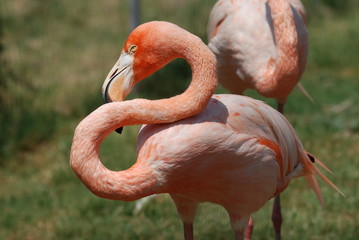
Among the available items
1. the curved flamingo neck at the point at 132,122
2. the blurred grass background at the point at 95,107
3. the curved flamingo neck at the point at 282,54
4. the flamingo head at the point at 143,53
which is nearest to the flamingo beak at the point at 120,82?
the flamingo head at the point at 143,53

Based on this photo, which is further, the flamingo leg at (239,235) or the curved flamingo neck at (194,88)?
the flamingo leg at (239,235)

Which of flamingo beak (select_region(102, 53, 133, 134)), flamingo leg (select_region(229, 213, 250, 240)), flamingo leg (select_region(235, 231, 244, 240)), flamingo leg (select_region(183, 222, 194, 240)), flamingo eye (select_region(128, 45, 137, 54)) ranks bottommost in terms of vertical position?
flamingo leg (select_region(183, 222, 194, 240))

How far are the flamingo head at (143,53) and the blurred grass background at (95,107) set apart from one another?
1.62 metres

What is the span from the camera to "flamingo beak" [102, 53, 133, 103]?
8.80ft

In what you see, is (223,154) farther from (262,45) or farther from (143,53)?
(262,45)

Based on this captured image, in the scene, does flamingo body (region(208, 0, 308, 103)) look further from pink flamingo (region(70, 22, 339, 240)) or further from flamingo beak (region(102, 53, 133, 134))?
flamingo beak (region(102, 53, 133, 134))

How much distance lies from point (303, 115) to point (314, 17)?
10.1ft

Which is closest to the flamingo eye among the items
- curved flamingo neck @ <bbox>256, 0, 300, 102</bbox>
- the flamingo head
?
the flamingo head

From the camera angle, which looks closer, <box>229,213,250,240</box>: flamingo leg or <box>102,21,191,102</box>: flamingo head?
<box>102,21,191,102</box>: flamingo head

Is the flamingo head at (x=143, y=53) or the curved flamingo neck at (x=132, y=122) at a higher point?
the flamingo head at (x=143, y=53)

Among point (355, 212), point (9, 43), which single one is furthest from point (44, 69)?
point (355, 212)

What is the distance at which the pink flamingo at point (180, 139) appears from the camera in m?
2.49

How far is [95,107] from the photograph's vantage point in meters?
6.41

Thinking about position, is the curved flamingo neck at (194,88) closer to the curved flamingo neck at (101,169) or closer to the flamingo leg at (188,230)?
the curved flamingo neck at (101,169)
